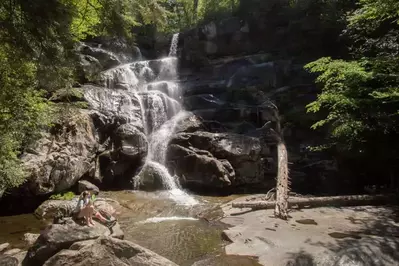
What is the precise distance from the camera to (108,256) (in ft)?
18.4

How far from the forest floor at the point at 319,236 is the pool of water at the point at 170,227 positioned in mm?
502

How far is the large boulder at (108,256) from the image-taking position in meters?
5.57

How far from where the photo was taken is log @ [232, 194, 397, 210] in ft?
34.7

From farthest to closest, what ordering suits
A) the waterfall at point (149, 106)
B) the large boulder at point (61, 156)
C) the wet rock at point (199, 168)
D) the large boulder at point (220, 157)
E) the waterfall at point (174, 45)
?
the waterfall at point (174, 45) → the waterfall at point (149, 106) → the large boulder at point (220, 157) → the wet rock at point (199, 168) → the large boulder at point (61, 156)

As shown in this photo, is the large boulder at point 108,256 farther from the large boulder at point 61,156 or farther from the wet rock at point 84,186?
the wet rock at point 84,186

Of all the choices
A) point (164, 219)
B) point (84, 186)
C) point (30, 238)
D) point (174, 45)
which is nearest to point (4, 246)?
point (30, 238)

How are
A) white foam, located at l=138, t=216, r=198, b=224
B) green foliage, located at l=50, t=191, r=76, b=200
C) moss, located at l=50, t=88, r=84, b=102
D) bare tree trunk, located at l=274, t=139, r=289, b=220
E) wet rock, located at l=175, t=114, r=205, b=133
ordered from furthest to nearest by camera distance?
wet rock, located at l=175, t=114, r=205, b=133, green foliage, located at l=50, t=191, r=76, b=200, white foam, located at l=138, t=216, r=198, b=224, bare tree trunk, located at l=274, t=139, r=289, b=220, moss, located at l=50, t=88, r=84, b=102

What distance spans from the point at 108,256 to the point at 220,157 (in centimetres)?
1047

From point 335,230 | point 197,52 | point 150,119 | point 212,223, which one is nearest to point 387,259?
point 335,230

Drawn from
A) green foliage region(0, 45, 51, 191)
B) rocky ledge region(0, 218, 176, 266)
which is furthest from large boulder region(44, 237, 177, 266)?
green foliage region(0, 45, 51, 191)

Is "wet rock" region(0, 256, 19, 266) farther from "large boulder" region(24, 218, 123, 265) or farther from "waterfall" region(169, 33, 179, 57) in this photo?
"waterfall" region(169, 33, 179, 57)

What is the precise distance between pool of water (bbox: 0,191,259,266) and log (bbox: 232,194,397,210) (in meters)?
1.58

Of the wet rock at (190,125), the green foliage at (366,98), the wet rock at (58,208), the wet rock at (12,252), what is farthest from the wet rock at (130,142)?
the green foliage at (366,98)

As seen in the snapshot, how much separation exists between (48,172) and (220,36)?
21.6 meters
